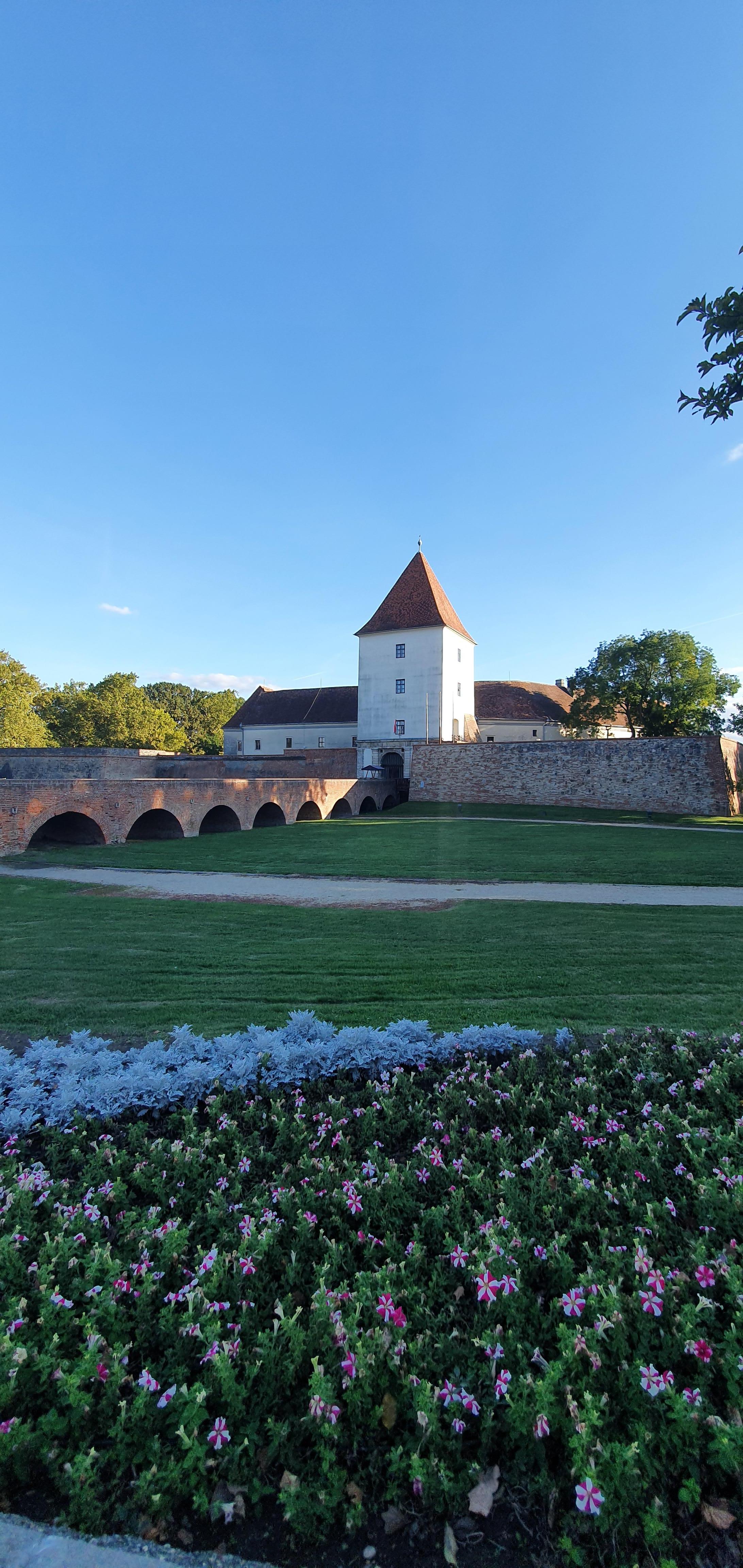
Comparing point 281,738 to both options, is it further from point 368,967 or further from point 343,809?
point 368,967

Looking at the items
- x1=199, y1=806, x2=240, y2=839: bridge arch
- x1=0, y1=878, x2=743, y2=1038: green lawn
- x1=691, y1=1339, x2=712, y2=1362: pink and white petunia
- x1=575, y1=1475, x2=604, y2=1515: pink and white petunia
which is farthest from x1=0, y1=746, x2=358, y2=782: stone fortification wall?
x1=575, y1=1475, x2=604, y2=1515: pink and white petunia

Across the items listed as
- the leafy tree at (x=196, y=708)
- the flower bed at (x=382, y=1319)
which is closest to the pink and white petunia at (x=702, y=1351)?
the flower bed at (x=382, y=1319)

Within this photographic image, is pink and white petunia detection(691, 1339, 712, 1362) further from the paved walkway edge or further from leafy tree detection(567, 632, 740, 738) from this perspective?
leafy tree detection(567, 632, 740, 738)

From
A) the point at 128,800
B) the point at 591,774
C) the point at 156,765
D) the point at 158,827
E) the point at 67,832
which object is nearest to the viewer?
the point at 128,800

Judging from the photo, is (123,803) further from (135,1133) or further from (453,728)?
(453,728)

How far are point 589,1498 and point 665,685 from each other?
40806mm

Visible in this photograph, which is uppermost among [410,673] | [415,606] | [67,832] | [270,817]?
[415,606]

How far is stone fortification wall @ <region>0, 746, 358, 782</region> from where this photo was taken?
33.0 m

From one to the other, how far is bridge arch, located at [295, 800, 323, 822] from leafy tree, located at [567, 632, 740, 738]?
2084 centimetres

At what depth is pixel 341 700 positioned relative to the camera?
50.3 m

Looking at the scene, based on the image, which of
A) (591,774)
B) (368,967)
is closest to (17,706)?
(591,774)

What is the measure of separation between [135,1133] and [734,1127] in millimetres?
3026

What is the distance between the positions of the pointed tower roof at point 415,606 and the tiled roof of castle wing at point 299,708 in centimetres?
670

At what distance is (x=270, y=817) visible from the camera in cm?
2741
